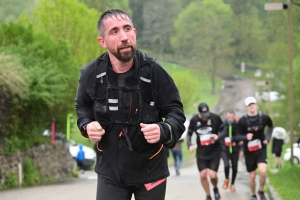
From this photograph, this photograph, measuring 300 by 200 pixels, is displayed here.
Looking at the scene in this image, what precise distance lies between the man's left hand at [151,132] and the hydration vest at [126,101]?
20 centimetres

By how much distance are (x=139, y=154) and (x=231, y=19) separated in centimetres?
12717

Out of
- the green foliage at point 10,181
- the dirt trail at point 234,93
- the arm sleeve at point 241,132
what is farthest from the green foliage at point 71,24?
the dirt trail at point 234,93

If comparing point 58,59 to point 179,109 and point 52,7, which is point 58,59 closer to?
point 52,7

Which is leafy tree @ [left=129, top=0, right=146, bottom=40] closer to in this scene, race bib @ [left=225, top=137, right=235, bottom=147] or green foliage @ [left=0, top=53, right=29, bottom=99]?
green foliage @ [left=0, top=53, right=29, bottom=99]

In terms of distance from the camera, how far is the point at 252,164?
14.4 metres

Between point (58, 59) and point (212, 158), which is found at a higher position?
point (58, 59)

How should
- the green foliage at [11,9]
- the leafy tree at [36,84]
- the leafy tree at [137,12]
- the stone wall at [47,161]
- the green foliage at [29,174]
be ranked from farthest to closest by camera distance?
the leafy tree at [137,12] < the green foliage at [11,9] < the green foliage at [29,174] < the leafy tree at [36,84] < the stone wall at [47,161]

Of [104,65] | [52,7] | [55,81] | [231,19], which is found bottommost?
[104,65]

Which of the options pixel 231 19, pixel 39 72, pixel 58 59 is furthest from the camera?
pixel 231 19

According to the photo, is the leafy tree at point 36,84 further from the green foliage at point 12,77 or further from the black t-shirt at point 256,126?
the black t-shirt at point 256,126

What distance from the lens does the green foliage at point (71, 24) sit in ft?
154

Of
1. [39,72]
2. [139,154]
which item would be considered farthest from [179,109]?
[39,72]

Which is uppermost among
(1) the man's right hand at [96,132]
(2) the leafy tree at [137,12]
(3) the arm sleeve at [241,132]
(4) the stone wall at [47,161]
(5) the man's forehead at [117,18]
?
(2) the leafy tree at [137,12]

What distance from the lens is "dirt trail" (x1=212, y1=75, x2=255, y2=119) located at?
11756cm
